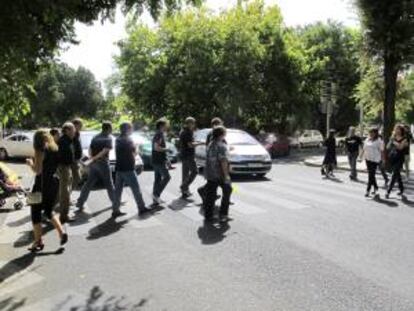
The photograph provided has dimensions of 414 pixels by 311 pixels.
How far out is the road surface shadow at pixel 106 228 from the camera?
927cm

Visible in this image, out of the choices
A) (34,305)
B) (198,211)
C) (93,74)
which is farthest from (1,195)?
(93,74)

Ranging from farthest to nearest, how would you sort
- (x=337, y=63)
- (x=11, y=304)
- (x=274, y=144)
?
(x=337, y=63) < (x=274, y=144) < (x=11, y=304)

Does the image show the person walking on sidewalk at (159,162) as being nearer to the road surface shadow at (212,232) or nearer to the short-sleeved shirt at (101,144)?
the short-sleeved shirt at (101,144)

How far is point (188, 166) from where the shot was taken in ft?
44.5

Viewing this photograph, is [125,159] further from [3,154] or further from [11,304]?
[3,154]

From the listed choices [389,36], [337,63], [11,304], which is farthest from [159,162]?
[337,63]

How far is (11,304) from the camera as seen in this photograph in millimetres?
5887

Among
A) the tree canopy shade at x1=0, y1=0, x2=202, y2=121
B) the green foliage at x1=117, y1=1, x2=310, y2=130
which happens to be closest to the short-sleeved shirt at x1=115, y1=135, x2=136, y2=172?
the tree canopy shade at x1=0, y1=0, x2=202, y2=121

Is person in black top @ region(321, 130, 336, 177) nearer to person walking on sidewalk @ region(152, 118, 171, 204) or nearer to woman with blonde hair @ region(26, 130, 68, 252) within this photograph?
person walking on sidewalk @ region(152, 118, 171, 204)

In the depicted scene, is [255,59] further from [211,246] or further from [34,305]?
[34,305]

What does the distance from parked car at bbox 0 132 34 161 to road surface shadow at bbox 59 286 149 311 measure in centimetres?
2387

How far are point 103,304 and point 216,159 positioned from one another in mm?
4982

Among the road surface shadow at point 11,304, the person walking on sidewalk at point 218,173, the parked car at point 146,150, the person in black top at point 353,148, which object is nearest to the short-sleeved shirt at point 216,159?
the person walking on sidewalk at point 218,173

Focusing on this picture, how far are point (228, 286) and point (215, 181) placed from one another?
14.1 feet
